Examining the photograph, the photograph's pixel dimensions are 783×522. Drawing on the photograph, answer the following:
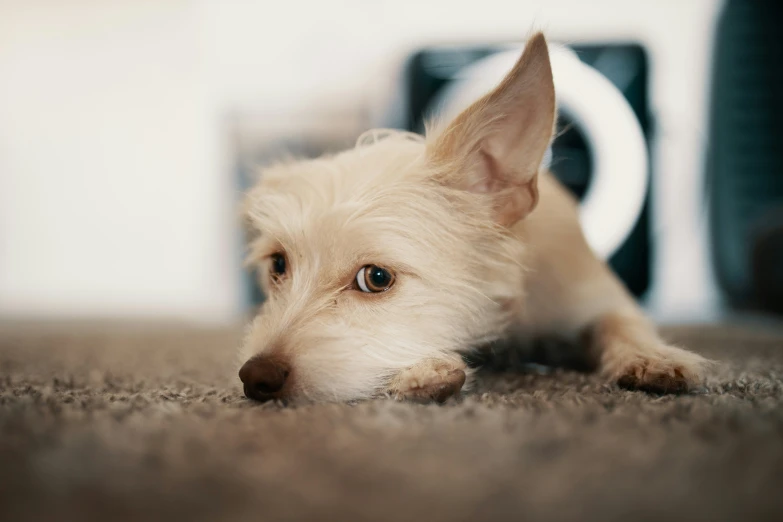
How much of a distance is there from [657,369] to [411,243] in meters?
0.48

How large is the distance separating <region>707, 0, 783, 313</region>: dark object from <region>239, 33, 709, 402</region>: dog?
238 centimetres

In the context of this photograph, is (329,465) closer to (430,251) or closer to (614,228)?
(430,251)

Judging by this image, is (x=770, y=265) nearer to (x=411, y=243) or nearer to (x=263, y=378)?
(x=411, y=243)

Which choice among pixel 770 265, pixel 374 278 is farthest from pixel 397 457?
pixel 770 265

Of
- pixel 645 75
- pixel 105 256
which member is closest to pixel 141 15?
pixel 105 256

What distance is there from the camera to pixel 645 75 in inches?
122

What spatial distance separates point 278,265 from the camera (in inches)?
50.1

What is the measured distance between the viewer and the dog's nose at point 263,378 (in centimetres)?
91

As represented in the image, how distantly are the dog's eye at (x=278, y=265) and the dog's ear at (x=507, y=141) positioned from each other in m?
0.37

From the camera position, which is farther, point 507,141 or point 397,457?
point 507,141

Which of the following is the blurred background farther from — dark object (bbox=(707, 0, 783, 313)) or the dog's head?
the dog's head

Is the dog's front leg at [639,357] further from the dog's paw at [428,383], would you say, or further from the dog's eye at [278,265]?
the dog's eye at [278,265]

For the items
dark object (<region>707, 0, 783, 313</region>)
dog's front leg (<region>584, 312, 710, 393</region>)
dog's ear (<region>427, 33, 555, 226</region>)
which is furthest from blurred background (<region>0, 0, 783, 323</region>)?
dog's ear (<region>427, 33, 555, 226</region>)

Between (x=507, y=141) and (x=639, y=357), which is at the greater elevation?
(x=507, y=141)
